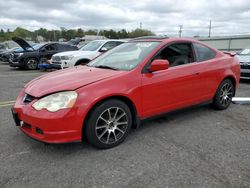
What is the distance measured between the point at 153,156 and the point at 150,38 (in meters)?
2.28

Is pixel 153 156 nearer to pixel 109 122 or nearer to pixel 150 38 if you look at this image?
pixel 109 122

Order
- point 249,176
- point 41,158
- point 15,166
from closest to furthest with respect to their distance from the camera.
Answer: point 249,176 < point 15,166 < point 41,158

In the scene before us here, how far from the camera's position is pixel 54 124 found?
2.88 meters

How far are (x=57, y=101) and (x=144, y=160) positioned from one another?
1.31 m

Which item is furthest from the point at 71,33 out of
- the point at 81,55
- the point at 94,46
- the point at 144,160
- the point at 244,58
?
the point at 144,160

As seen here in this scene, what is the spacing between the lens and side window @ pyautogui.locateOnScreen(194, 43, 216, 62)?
4.50 m

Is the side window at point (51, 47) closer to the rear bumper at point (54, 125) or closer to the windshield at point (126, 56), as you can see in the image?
the windshield at point (126, 56)

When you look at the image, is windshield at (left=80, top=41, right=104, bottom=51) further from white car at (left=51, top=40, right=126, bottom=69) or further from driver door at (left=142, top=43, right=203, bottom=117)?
driver door at (left=142, top=43, right=203, bottom=117)

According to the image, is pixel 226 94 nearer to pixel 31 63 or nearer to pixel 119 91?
pixel 119 91

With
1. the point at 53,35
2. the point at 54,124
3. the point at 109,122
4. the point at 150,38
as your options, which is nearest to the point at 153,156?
the point at 109,122

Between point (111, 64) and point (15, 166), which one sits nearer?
point (15, 166)

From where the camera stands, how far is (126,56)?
160 inches

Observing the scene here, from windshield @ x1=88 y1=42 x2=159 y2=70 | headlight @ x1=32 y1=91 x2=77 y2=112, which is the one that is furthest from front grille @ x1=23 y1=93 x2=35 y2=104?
windshield @ x1=88 y1=42 x2=159 y2=70

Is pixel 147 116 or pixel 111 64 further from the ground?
pixel 111 64
